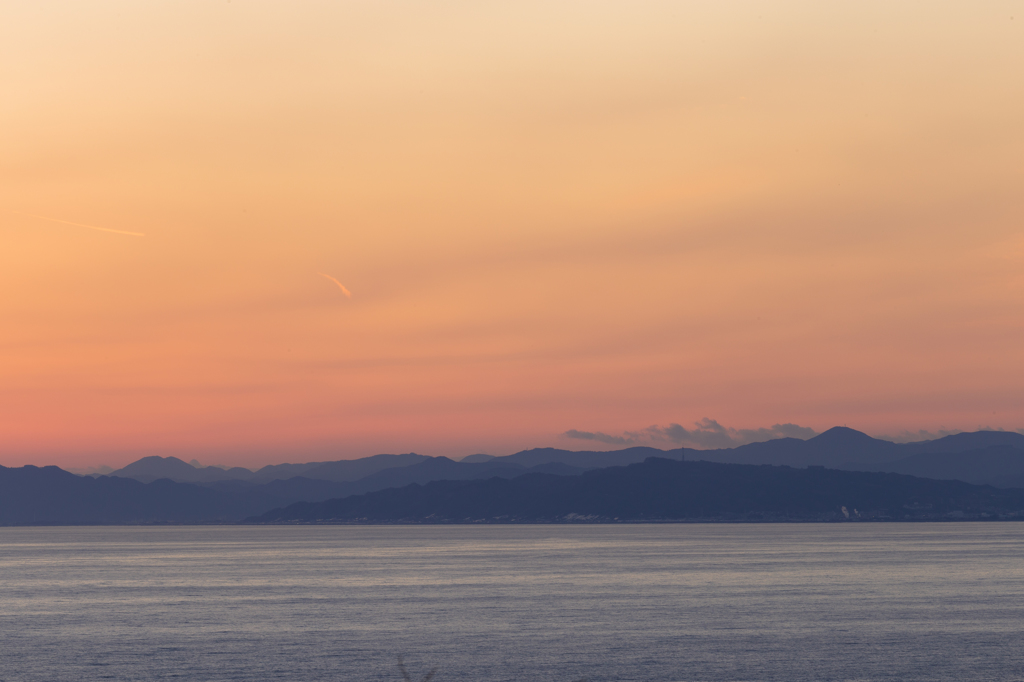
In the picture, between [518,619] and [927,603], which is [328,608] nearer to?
[518,619]

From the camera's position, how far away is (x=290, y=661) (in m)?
76.8

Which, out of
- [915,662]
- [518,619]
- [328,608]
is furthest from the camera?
[328,608]

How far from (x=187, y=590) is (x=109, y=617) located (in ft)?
129

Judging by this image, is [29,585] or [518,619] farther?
[29,585]

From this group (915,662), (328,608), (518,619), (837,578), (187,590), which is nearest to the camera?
(915,662)

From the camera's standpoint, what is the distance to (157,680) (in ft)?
227

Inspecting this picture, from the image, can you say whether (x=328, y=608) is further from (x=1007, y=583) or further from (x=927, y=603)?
(x=1007, y=583)

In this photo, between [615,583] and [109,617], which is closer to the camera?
[109,617]

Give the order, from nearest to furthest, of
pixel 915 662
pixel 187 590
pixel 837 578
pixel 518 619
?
pixel 915 662, pixel 518 619, pixel 187 590, pixel 837 578

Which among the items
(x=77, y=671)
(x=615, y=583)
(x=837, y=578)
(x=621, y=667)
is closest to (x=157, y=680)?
(x=77, y=671)

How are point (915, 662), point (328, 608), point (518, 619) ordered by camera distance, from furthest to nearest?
point (328, 608) < point (518, 619) < point (915, 662)

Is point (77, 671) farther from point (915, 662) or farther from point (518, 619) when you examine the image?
point (915, 662)

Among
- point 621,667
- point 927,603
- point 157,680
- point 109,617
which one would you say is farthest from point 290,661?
point 927,603

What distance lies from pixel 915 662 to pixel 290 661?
44.5 meters
